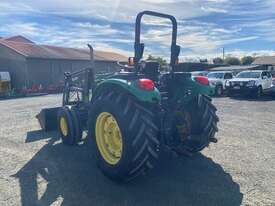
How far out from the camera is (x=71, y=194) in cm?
421

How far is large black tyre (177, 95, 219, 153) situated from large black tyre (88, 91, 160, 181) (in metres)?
0.99

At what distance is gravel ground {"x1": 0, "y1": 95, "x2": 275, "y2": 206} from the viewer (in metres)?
4.04

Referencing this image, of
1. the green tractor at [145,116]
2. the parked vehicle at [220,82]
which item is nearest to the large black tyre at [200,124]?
the green tractor at [145,116]

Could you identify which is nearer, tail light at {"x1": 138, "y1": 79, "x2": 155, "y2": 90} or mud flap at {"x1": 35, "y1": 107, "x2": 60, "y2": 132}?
tail light at {"x1": 138, "y1": 79, "x2": 155, "y2": 90}

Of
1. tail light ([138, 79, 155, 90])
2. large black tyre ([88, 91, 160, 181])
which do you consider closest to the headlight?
large black tyre ([88, 91, 160, 181])

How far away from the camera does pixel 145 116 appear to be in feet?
14.1

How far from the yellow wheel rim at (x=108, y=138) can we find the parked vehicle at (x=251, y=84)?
15380 millimetres

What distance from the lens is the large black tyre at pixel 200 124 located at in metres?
5.20

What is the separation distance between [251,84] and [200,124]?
14.6m

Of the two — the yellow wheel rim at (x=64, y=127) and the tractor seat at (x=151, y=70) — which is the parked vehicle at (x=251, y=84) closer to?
the yellow wheel rim at (x=64, y=127)

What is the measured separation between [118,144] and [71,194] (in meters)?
1.06

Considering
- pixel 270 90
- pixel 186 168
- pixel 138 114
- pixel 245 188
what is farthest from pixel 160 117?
pixel 270 90

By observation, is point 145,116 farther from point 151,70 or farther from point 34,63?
point 34,63

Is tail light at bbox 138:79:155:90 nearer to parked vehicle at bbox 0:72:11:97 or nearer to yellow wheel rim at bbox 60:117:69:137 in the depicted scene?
yellow wheel rim at bbox 60:117:69:137
